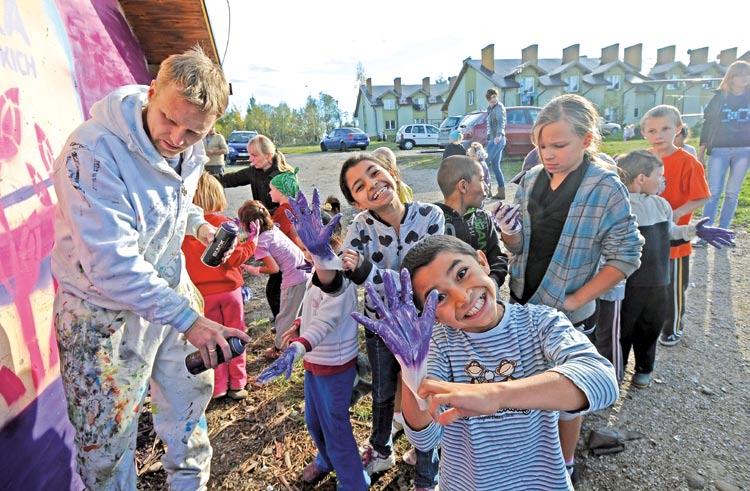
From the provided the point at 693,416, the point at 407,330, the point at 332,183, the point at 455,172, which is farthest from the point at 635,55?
the point at 407,330

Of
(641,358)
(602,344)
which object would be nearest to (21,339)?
(602,344)

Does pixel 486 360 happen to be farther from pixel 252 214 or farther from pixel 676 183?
pixel 676 183

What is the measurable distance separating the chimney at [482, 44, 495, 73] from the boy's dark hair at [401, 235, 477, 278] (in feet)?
137

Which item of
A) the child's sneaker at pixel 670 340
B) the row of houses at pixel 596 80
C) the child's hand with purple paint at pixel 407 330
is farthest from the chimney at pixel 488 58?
the child's hand with purple paint at pixel 407 330

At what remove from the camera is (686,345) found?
3533 millimetres

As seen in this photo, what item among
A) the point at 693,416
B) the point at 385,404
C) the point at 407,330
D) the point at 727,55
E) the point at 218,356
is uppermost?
the point at 727,55

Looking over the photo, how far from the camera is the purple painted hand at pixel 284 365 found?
1.65 meters

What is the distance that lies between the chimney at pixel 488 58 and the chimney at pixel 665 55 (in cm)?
2252

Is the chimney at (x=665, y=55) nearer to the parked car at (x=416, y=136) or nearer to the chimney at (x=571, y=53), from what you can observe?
the chimney at (x=571, y=53)

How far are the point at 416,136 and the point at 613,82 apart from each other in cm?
2754

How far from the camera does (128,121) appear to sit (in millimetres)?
1587

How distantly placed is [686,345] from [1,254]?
4.62 meters

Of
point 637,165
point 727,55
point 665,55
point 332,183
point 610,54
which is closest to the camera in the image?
point 637,165

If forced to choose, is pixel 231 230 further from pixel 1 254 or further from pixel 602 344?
pixel 602 344
